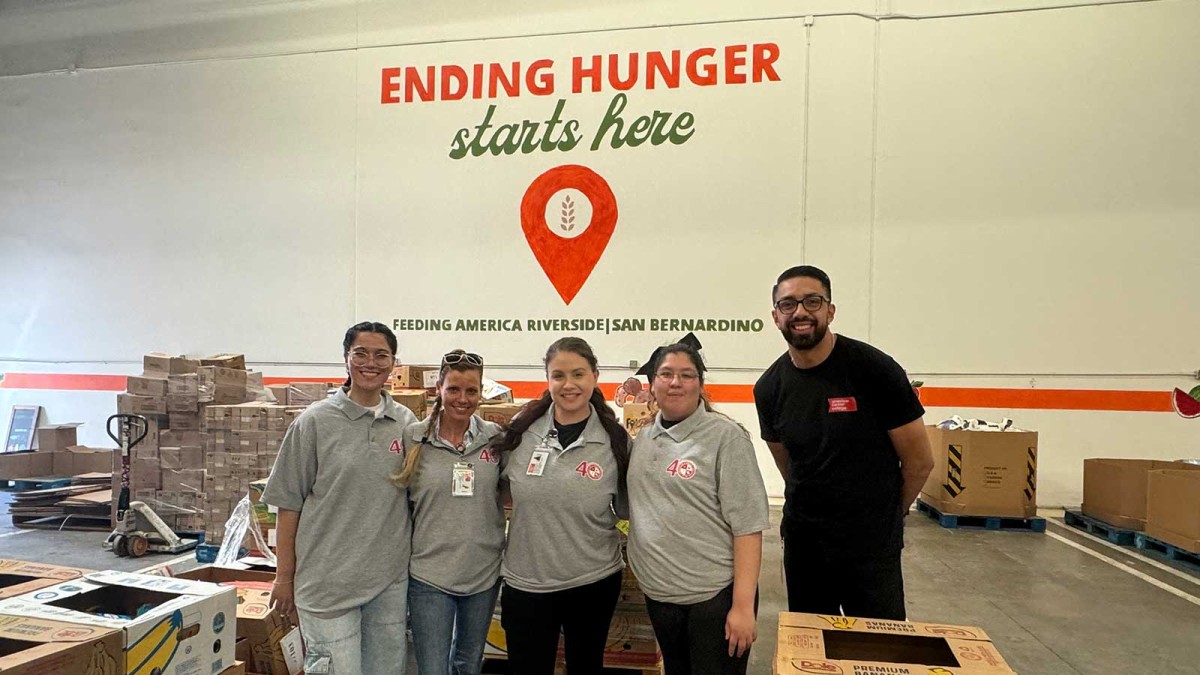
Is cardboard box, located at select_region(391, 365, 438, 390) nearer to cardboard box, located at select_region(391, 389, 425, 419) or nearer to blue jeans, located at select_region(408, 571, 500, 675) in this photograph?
cardboard box, located at select_region(391, 389, 425, 419)

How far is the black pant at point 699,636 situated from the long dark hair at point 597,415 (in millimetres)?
376

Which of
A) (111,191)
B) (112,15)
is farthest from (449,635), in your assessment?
(112,15)

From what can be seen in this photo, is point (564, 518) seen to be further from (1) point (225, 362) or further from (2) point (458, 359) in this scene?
(1) point (225, 362)

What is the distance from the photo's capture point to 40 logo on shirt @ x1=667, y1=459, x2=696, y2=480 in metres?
1.77

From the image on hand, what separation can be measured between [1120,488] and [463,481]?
5.97 metres

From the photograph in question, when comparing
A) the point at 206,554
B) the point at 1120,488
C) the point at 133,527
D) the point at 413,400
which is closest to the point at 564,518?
the point at 413,400

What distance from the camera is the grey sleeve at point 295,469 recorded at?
1.84m

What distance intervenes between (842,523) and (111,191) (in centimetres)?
954

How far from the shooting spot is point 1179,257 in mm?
6211

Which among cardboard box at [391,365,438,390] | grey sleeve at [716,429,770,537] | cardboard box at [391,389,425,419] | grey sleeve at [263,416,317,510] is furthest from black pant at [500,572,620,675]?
cardboard box at [391,365,438,390]

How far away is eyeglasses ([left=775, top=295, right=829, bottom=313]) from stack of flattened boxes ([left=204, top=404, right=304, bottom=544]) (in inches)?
173

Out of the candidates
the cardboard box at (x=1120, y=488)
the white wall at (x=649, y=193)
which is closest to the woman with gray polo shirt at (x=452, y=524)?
the white wall at (x=649, y=193)

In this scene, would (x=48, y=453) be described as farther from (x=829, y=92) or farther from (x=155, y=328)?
(x=829, y=92)

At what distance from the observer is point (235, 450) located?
528 centimetres
